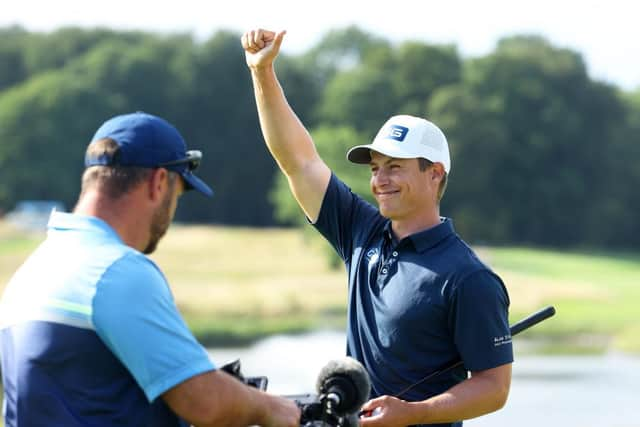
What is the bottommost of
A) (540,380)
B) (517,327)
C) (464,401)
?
(540,380)

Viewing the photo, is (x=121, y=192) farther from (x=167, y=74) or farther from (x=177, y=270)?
(x=167, y=74)

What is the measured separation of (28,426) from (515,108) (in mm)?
74379

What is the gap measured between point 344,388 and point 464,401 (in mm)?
923

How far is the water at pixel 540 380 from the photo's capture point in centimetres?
2250

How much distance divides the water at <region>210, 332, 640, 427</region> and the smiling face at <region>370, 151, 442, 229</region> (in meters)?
15.1

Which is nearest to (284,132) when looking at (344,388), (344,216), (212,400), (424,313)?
(344,216)

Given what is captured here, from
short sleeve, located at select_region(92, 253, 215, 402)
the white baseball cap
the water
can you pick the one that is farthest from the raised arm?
the water

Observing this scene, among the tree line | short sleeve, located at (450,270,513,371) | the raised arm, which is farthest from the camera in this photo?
the tree line

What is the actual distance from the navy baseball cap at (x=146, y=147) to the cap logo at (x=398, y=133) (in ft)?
4.72

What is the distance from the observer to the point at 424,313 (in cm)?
448

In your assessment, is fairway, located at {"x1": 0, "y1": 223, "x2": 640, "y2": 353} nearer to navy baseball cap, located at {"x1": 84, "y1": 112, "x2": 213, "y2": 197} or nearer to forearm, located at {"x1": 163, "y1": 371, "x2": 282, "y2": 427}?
navy baseball cap, located at {"x1": 84, "y1": 112, "x2": 213, "y2": 197}

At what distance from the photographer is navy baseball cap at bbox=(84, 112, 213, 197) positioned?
11.0 ft

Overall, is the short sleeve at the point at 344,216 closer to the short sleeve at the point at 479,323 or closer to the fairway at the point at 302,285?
the short sleeve at the point at 479,323

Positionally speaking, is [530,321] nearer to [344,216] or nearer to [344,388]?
[344,216]
